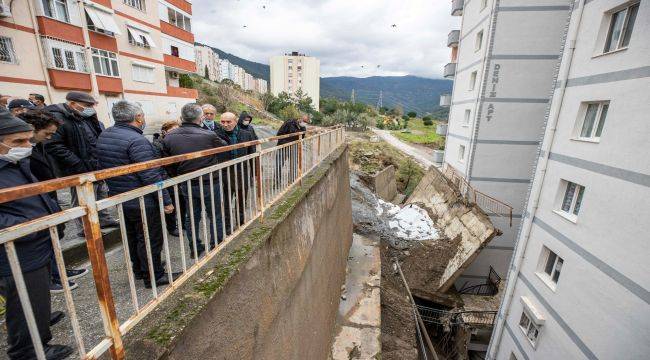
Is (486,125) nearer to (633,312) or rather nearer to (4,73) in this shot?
(633,312)

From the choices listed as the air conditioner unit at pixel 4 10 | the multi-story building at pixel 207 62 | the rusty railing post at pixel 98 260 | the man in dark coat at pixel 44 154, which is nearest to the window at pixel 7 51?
the air conditioner unit at pixel 4 10

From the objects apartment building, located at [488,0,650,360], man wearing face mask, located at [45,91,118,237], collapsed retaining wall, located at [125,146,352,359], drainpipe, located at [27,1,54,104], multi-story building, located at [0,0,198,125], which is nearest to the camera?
collapsed retaining wall, located at [125,146,352,359]

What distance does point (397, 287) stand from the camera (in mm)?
10133

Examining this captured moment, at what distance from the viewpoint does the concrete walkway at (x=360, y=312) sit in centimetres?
620

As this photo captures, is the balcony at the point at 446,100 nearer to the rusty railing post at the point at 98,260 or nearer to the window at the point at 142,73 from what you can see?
the window at the point at 142,73

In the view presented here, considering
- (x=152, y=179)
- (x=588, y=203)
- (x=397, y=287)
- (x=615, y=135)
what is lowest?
(x=397, y=287)

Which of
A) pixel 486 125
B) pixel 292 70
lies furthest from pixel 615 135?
pixel 292 70

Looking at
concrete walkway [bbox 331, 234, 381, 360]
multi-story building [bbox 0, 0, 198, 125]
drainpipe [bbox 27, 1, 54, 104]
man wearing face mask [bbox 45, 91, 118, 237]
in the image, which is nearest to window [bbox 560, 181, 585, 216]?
concrete walkway [bbox 331, 234, 381, 360]

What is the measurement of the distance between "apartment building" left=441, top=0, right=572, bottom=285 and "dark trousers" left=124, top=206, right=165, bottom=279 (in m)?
14.0

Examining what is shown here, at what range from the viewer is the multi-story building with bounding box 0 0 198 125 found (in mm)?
11492

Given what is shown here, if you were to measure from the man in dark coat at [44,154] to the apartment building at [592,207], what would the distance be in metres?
8.84

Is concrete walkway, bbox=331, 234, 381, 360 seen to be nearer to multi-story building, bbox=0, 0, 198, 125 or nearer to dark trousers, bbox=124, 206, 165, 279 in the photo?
dark trousers, bbox=124, 206, 165, 279

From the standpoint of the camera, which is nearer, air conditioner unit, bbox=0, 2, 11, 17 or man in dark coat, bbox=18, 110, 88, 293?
man in dark coat, bbox=18, 110, 88, 293

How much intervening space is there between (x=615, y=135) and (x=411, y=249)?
7506 millimetres
